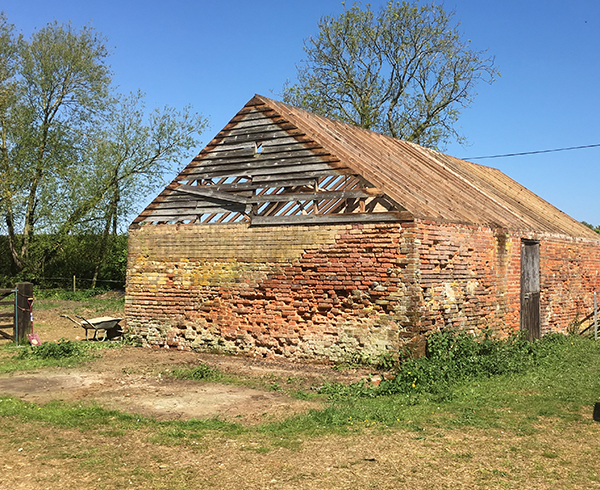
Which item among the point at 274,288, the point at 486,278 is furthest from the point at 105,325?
the point at 486,278

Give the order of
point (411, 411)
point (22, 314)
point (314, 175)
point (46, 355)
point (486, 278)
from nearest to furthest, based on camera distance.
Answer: point (411, 411), point (314, 175), point (486, 278), point (46, 355), point (22, 314)

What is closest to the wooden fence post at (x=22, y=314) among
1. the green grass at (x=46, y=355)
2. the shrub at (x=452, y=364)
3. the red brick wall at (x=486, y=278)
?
the green grass at (x=46, y=355)

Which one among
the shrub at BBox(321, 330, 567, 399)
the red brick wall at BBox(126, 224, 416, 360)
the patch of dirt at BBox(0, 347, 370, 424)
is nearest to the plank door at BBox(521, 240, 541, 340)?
the shrub at BBox(321, 330, 567, 399)

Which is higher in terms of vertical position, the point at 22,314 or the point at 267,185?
the point at 267,185

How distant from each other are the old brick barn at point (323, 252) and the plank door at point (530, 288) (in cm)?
6

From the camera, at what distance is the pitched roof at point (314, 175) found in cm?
1218

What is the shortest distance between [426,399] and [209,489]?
4.66 meters

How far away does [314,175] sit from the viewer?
41.7 feet

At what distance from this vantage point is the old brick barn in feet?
37.5

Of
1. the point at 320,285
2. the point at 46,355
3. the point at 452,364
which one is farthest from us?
the point at 46,355

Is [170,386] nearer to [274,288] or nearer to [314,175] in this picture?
[274,288]

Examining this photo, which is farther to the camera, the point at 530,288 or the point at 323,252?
the point at 530,288

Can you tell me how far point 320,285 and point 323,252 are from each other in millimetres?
701

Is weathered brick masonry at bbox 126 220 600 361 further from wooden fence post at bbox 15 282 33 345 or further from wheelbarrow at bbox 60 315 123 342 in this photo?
wooden fence post at bbox 15 282 33 345
